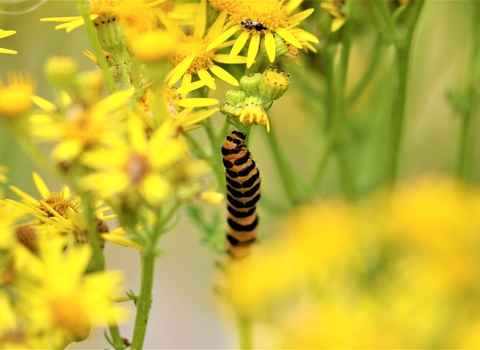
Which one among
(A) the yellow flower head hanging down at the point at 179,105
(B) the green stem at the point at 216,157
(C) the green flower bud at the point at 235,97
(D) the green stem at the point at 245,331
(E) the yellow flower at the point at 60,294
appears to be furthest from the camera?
(D) the green stem at the point at 245,331

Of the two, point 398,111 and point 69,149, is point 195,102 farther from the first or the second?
point 398,111

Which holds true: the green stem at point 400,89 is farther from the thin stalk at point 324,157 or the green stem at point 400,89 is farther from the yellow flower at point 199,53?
the yellow flower at point 199,53

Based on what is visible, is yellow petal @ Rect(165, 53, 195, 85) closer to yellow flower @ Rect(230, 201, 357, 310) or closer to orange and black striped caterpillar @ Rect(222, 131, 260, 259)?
orange and black striped caterpillar @ Rect(222, 131, 260, 259)

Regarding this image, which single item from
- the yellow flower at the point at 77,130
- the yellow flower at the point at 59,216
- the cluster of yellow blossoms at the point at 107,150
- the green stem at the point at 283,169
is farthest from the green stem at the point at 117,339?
the green stem at the point at 283,169

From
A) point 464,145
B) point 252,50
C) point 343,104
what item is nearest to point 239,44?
point 252,50

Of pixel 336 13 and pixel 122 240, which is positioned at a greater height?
pixel 336 13

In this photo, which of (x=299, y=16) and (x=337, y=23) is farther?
(x=337, y=23)
